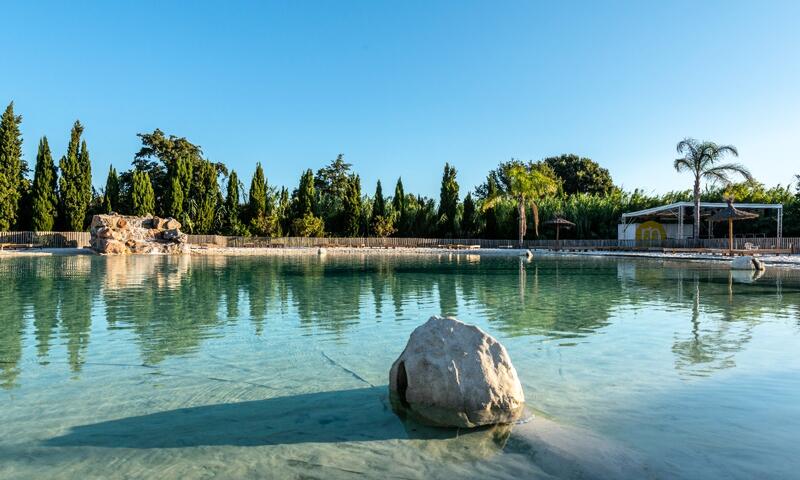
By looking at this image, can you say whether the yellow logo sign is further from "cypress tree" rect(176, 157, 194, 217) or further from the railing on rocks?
the railing on rocks

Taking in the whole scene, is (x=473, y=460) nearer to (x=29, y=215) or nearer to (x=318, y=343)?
(x=318, y=343)

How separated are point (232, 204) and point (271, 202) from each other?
152 inches

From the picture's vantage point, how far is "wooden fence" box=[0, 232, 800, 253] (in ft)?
110

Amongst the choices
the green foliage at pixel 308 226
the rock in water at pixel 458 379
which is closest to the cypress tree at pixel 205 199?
the green foliage at pixel 308 226

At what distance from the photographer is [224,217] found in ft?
160

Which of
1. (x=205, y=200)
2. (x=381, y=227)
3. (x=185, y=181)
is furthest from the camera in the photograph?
(x=185, y=181)

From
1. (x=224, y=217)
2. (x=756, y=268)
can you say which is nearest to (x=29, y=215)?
(x=224, y=217)

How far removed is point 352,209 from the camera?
47719 mm

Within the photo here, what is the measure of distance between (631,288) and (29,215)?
44.3m

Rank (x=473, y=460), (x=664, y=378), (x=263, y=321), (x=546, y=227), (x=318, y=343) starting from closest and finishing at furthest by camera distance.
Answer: (x=473, y=460) < (x=664, y=378) < (x=318, y=343) < (x=263, y=321) < (x=546, y=227)

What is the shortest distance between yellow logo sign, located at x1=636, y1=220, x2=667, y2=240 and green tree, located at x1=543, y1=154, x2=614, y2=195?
22.7 metres

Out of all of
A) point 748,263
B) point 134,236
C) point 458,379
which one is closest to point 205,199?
point 134,236

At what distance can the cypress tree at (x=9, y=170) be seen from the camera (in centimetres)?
3794

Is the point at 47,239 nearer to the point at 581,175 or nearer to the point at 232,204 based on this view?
the point at 232,204
